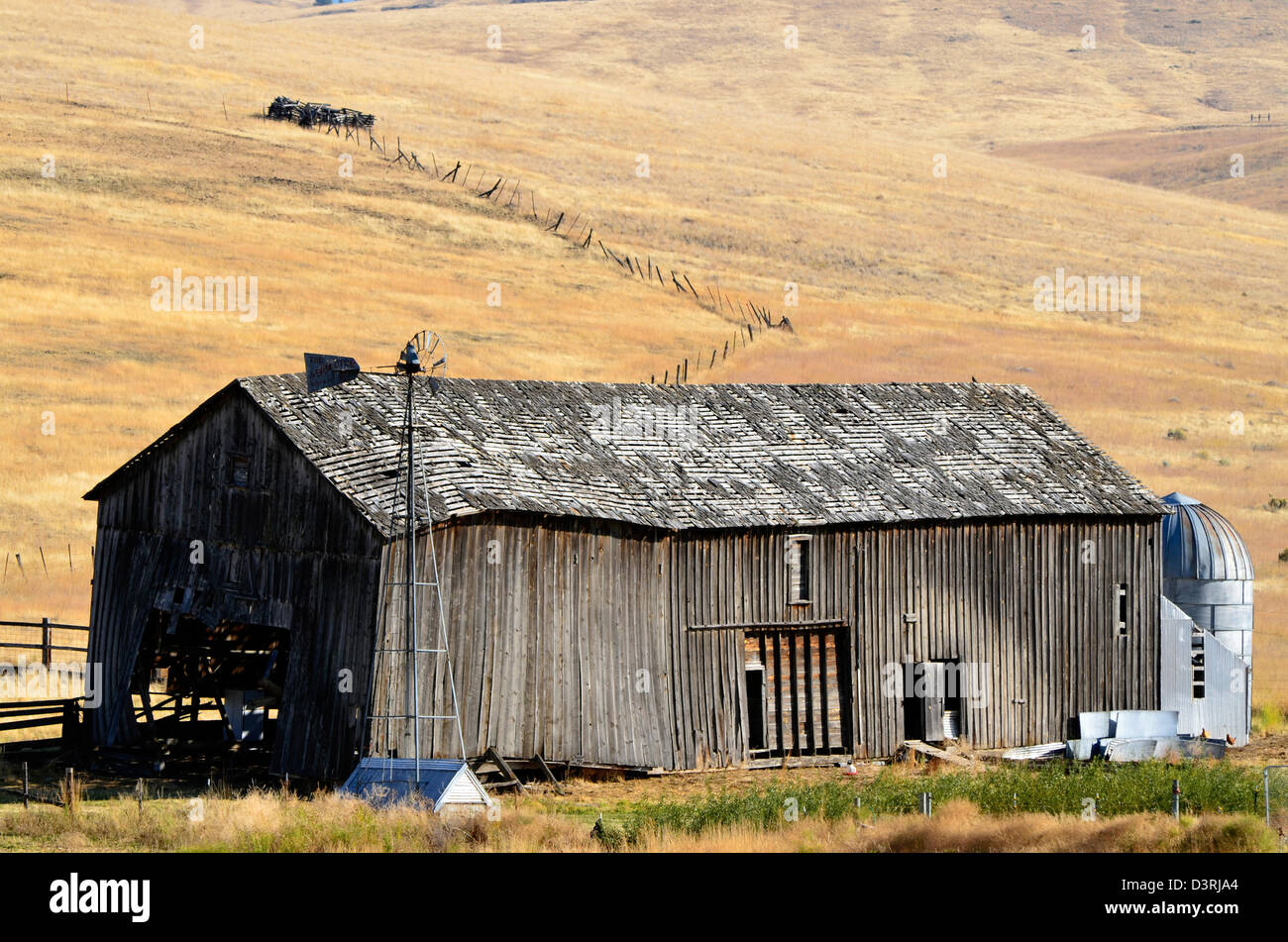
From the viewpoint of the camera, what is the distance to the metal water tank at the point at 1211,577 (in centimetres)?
3181

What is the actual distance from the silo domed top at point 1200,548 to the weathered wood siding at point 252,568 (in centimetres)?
1518

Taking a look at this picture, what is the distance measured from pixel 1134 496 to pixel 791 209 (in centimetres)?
6697

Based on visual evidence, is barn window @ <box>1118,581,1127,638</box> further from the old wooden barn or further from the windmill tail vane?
the windmill tail vane

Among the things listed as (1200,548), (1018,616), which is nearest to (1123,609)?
(1200,548)

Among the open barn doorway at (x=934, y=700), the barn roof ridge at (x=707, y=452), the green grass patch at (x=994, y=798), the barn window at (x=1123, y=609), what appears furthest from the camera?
the barn window at (x=1123, y=609)

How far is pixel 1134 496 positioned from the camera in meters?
30.8

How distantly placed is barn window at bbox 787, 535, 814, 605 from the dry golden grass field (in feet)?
35.4

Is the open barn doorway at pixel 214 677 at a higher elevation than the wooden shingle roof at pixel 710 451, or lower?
lower

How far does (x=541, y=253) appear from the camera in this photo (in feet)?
259

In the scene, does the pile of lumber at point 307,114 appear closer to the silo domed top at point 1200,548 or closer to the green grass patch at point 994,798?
the silo domed top at point 1200,548

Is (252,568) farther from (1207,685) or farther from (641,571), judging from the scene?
(1207,685)

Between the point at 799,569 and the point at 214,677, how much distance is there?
9462mm

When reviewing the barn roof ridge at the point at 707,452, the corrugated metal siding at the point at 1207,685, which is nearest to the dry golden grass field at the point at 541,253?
the corrugated metal siding at the point at 1207,685
